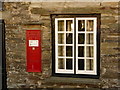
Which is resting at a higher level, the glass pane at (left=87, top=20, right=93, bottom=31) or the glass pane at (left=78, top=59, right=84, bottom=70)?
the glass pane at (left=87, top=20, right=93, bottom=31)

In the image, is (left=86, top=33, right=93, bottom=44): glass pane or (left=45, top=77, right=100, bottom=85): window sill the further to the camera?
(left=86, top=33, right=93, bottom=44): glass pane

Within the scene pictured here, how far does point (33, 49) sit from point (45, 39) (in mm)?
428

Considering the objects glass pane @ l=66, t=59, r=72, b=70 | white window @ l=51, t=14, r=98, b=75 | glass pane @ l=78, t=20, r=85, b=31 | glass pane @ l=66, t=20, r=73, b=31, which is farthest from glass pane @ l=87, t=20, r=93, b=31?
glass pane @ l=66, t=59, r=72, b=70

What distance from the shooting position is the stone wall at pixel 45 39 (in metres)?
4.91

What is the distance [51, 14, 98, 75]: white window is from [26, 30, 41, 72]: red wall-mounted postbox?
0.46m

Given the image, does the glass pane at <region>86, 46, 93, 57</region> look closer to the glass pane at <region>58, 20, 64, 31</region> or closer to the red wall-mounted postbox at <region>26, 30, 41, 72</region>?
the glass pane at <region>58, 20, 64, 31</region>

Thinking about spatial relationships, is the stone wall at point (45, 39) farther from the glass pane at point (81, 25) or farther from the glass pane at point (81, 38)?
the glass pane at point (81, 38)

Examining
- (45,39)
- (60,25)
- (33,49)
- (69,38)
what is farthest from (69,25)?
(33,49)

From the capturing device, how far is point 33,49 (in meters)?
5.23

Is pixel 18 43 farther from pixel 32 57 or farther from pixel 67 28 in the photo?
pixel 67 28

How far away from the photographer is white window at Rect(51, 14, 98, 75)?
511 cm

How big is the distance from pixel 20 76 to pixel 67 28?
6.11ft

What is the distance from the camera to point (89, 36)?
5.13m

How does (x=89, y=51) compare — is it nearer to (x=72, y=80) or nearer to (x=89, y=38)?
(x=89, y=38)
